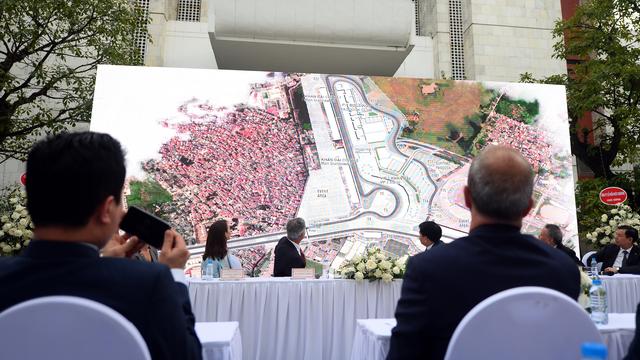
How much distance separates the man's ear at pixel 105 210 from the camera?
105 cm

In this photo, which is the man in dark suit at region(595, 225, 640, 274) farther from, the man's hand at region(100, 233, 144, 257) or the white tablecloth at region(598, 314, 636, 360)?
the man's hand at region(100, 233, 144, 257)

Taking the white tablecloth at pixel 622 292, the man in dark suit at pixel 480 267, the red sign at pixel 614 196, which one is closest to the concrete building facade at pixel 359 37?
the red sign at pixel 614 196

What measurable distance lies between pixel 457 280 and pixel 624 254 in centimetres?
590

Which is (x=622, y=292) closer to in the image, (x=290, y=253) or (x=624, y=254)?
(x=624, y=254)

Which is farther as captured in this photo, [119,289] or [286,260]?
[286,260]

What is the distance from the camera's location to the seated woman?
4418 mm

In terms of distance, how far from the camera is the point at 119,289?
96 cm

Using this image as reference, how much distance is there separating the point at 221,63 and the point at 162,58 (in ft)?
10.5

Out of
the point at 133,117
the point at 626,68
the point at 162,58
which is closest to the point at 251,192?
the point at 133,117

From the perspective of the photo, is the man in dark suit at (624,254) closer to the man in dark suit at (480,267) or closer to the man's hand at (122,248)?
the man in dark suit at (480,267)

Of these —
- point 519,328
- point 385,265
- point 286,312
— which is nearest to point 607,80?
point 385,265

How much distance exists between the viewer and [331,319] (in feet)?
13.1

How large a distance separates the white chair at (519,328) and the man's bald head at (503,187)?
29cm

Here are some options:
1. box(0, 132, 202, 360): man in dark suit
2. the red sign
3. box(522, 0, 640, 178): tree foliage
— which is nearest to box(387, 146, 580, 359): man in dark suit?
box(0, 132, 202, 360): man in dark suit
